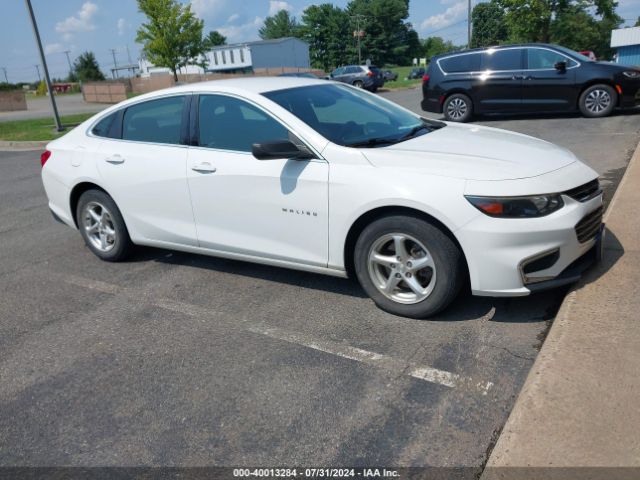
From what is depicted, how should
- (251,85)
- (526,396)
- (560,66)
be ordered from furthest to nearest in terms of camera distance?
(560,66), (251,85), (526,396)

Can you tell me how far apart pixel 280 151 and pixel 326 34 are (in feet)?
349

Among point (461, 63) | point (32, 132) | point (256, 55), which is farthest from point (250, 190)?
point (256, 55)

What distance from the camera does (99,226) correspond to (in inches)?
209

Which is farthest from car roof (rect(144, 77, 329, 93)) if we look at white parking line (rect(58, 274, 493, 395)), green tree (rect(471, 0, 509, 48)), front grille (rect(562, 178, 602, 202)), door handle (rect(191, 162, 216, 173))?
green tree (rect(471, 0, 509, 48))

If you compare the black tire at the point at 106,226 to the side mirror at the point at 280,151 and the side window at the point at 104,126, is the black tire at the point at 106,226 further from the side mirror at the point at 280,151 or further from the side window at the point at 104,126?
the side mirror at the point at 280,151

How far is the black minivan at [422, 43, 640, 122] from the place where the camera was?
469 inches

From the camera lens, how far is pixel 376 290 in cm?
382

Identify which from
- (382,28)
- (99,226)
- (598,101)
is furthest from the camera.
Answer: (382,28)

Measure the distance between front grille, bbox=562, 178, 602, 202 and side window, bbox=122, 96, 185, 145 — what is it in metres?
2.96

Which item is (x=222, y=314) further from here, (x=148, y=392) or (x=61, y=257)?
(x=61, y=257)

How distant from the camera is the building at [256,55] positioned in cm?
7638

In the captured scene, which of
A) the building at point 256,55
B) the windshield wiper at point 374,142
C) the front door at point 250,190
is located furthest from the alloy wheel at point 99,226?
the building at point 256,55

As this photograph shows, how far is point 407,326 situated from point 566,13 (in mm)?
44868

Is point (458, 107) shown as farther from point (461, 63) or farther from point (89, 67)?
point (89, 67)
